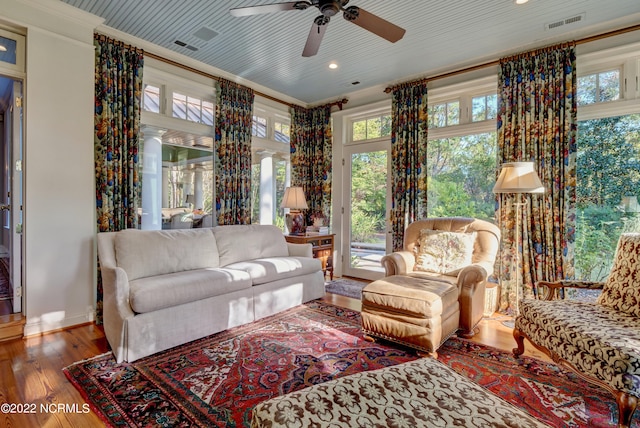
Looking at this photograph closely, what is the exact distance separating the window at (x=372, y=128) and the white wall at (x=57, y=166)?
3609 mm

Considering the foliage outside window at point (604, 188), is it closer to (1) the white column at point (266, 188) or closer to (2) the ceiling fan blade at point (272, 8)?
(2) the ceiling fan blade at point (272, 8)

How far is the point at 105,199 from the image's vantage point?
3182mm

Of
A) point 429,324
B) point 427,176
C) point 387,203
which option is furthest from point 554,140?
point 429,324

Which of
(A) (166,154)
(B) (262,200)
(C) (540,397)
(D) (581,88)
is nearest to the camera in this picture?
(C) (540,397)

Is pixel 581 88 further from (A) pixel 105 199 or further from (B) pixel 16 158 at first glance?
(B) pixel 16 158

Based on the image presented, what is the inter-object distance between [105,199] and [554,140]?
4.69 meters

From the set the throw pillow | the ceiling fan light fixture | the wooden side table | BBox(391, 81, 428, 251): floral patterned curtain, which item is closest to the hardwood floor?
the throw pillow

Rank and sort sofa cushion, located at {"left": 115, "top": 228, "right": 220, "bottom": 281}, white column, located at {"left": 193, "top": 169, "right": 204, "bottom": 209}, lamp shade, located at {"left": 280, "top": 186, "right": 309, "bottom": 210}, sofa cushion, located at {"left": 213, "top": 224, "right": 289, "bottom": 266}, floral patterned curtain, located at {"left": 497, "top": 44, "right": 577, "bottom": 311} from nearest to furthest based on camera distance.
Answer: sofa cushion, located at {"left": 115, "top": 228, "right": 220, "bottom": 281} < floral patterned curtain, located at {"left": 497, "top": 44, "right": 577, "bottom": 311} < sofa cushion, located at {"left": 213, "top": 224, "right": 289, "bottom": 266} < white column, located at {"left": 193, "top": 169, "right": 204, "bottom": 209} < lamp shade, located at {"left": 280, "top": 186, "right": 309, "bottom": 210}

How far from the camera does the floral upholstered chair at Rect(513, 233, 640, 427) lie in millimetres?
1570

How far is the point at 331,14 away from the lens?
219cm

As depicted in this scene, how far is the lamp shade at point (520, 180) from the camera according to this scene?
9.86 feet

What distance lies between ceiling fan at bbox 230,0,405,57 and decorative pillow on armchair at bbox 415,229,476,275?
1.98 metres

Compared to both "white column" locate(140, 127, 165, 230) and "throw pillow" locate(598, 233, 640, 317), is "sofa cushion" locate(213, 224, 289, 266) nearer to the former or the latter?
"white column" locate(140, 127, 165, 230)

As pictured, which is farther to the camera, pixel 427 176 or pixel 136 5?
pixel 427 176
